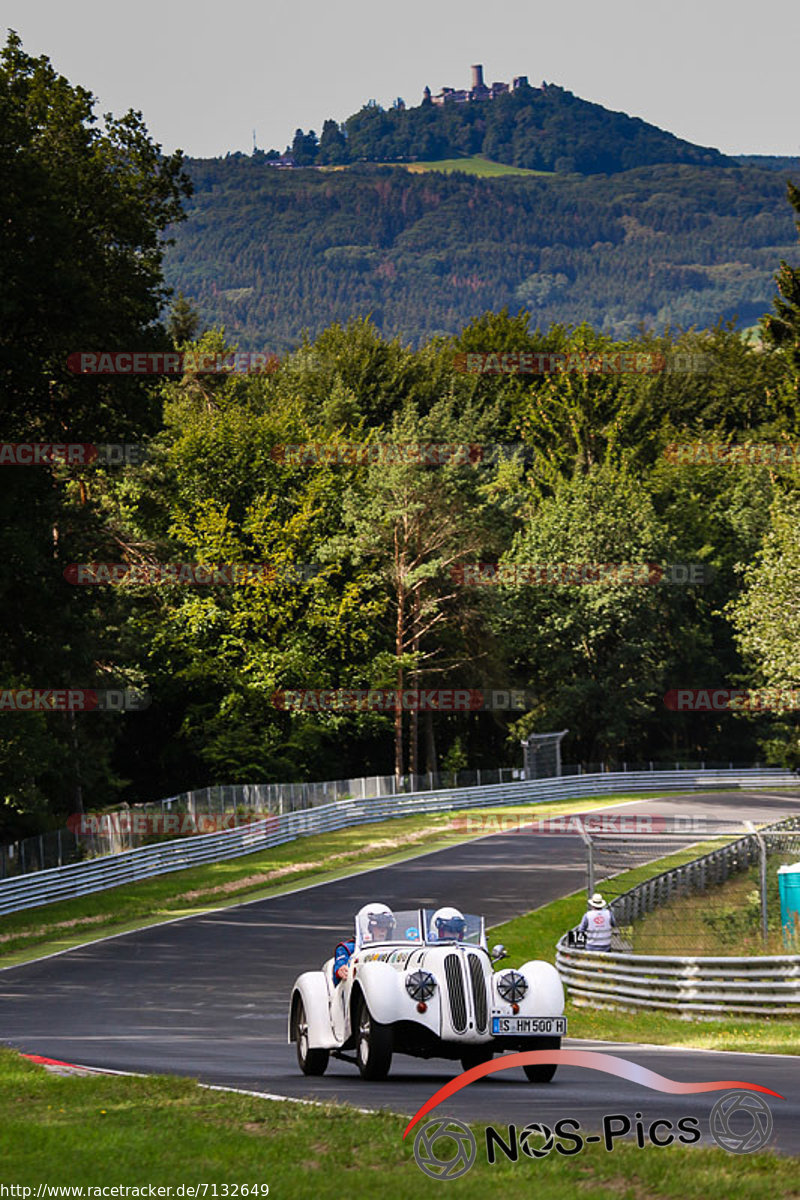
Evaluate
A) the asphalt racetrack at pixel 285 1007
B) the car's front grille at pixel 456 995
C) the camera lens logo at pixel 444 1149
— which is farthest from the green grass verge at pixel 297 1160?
the car's front grille at pixel 456 995

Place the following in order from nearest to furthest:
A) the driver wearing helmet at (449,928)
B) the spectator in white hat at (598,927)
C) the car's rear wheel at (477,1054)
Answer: the car's rear wheel at (477,1054)
the driver wearing helmet at (449,928)
the spectator in white hat at (598,927)

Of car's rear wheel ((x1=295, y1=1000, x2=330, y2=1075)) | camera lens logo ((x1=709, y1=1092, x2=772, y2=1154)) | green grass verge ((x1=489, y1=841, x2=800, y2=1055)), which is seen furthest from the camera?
green grass verge ((x1=489, y1=841, x2=800, y2=1055))

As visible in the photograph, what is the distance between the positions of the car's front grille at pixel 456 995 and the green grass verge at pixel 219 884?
1777 cm

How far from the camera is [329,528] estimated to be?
68875mm

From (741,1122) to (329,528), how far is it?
59.6 m

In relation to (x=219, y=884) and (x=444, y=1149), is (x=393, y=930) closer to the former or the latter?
(x=444, y=1149)

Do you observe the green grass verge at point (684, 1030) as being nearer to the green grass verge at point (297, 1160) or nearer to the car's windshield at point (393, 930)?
the car's windshield at point (393, 930)

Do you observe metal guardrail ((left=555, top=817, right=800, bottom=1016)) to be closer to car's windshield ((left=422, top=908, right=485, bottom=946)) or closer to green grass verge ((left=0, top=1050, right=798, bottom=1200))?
car's windshield ((left=422, top=908, right=485, bottom=946))

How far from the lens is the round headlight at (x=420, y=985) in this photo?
12.8 metres

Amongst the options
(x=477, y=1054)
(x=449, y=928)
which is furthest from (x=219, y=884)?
(x=477, y=1054)

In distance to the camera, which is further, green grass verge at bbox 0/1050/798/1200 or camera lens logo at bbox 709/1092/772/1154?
camera lens logo at bbox 709/1092/772/1154

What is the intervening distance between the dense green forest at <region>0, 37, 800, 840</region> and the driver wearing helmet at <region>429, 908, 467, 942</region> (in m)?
18.3

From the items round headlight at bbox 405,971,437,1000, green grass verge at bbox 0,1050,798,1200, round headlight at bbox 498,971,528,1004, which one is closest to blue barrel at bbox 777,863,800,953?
round headlight at bbox 498,971,528,1004

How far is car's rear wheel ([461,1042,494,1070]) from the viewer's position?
13.1 m
